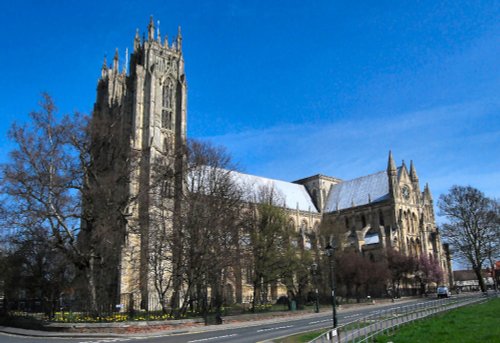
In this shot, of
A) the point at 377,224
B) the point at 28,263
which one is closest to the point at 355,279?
the point at 377,224

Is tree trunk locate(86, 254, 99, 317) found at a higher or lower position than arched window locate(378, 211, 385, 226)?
lower

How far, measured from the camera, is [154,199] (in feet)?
109

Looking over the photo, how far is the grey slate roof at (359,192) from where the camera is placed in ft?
249

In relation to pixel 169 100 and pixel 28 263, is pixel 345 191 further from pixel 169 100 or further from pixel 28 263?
pixel 28 263

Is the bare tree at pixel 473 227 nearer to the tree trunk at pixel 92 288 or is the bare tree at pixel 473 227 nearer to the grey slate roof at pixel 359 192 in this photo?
the grey slate roof at pixel 359 192

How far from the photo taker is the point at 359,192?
260 ft

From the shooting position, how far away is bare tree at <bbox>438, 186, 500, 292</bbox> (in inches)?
2163

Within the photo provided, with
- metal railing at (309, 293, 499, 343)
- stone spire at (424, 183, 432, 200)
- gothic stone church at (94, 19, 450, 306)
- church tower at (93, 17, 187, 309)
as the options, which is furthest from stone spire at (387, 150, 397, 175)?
metal railing at (309, 293, 499, 343)

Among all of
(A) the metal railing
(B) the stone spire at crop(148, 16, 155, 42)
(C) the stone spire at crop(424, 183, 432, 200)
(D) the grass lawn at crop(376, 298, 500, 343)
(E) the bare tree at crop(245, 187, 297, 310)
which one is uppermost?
(B) the stone spire at crop(148, 16, 155, 42)

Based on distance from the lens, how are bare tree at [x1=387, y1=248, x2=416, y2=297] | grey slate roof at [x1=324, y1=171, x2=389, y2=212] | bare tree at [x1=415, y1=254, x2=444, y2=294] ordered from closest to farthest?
bare tree at [x1=387, y1=248, x2=416, y2=297], bare tree at [x1=415, y1=254, x2=444, y2=294], grey slate roof at [x1=324, y1=171, x2=389, y2=212]

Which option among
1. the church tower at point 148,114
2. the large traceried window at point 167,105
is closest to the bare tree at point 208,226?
the church tower at point 148,114

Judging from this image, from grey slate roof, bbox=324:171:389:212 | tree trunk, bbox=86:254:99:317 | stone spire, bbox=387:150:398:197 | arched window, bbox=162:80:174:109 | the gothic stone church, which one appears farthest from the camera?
grey slate roof, bbox=324:171:389:212

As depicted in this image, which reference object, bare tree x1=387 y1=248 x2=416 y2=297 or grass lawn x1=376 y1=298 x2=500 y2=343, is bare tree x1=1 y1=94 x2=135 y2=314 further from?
bare tree x1=387 y1=248 x2=416 y2=297

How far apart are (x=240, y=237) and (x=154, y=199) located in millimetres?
7692
